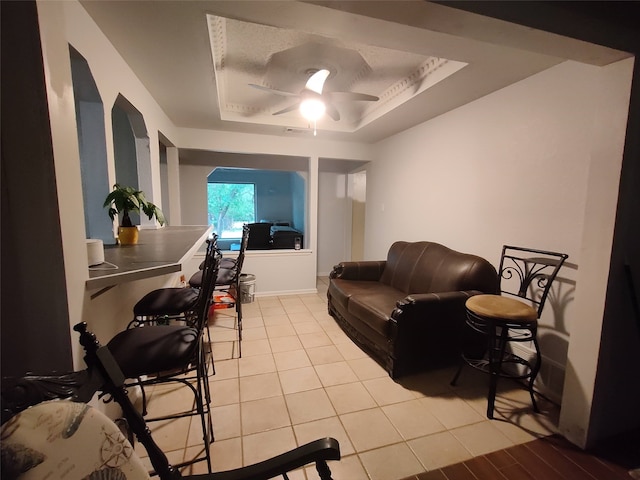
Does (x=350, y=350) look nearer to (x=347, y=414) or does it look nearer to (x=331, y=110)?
(x=347, y=414)

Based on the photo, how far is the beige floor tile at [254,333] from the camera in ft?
9.64

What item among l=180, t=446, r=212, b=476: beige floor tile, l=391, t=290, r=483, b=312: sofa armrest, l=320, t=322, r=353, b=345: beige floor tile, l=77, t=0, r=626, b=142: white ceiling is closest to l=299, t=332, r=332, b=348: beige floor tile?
l=320, t=322, r=353, b=345: beige floor tile

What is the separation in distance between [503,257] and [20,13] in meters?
2.87

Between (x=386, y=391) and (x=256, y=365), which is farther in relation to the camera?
(x=256, y=365)

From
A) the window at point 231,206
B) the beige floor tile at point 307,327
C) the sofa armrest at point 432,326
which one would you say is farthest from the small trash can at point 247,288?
the window at point 231,206

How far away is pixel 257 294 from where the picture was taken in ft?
14.0

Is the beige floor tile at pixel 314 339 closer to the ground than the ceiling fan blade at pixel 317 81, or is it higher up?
closer to the ground

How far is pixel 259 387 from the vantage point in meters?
2.14

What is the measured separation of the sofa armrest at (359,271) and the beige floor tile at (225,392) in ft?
5.47

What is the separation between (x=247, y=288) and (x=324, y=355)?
1.72m

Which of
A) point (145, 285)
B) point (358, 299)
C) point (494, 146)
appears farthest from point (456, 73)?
point (145, 285)

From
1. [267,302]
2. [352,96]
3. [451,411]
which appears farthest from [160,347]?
[267,302]

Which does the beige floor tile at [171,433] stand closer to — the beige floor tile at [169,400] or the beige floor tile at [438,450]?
the beige floor tile at [169,400]

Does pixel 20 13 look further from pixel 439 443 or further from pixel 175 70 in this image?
pixel 439 443
